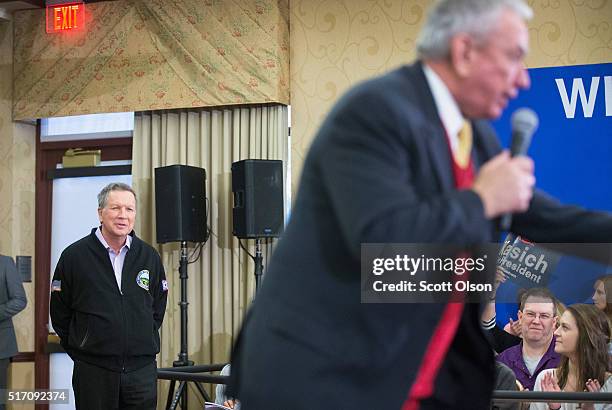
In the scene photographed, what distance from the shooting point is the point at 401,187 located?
119 centimetres

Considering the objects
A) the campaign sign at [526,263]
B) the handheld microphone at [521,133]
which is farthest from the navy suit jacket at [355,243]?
the campaign sign at [526,263]

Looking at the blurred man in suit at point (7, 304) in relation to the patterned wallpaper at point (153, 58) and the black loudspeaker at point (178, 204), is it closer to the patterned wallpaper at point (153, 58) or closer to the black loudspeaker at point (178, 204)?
the black loudspeaker at point (178, 204)

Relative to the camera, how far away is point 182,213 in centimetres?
650

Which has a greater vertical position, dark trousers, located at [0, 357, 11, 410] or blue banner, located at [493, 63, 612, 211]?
blue banner, located at [493, 63, 612, 211]

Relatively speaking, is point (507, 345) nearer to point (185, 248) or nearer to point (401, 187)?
point (185, 248)

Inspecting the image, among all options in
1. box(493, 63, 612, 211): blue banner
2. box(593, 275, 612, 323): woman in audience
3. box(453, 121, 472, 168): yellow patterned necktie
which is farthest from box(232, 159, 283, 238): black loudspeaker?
box(453, 121, 472, 168): yellow patterned necktie

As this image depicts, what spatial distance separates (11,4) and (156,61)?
4.38 ft

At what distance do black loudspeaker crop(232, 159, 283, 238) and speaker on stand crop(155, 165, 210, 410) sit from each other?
0.32 m

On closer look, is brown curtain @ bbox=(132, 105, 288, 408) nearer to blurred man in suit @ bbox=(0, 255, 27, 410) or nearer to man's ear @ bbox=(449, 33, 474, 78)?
blurred man in suit @ bbox=(0, 255, 27, 410)

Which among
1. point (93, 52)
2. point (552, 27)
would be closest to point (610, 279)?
point (552, 27)

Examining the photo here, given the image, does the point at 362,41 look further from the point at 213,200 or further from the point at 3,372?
the point at 3,372

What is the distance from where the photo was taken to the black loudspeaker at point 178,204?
21.3 ft

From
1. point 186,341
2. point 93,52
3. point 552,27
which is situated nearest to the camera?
point 552,27

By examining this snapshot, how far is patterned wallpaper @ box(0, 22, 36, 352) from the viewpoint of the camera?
24.4ft
